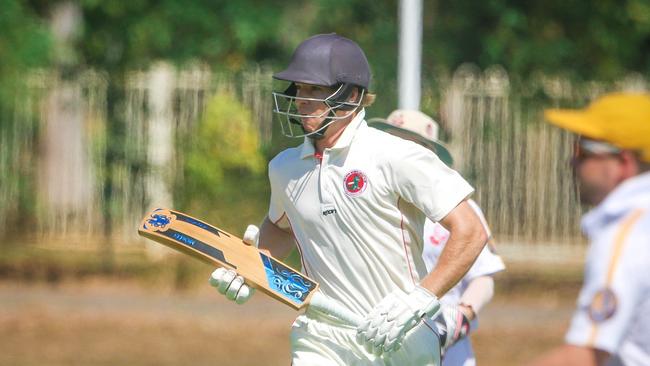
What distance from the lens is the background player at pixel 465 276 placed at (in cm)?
600

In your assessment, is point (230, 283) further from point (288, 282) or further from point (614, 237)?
point (614, 237)

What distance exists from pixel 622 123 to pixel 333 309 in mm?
1930

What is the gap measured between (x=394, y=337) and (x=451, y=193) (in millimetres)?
559

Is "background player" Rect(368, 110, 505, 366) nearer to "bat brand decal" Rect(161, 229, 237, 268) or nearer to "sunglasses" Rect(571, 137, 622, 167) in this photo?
A: "bat brand decal" Rect(161, 229, 237, 268)

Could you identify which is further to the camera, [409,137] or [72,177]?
[72,177]

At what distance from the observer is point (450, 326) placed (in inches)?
222

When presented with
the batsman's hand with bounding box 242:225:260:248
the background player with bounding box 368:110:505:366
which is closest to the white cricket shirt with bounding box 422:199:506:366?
the background player with bounding box 368:110:505:366

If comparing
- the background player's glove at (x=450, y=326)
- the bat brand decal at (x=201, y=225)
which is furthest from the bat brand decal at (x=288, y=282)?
the background player's glove at (x=450, y=326)

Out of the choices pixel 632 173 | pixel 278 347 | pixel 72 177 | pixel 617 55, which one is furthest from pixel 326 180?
pixel 72 177

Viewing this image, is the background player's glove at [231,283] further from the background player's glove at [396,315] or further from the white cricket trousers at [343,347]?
the background player's glove at [396,315]

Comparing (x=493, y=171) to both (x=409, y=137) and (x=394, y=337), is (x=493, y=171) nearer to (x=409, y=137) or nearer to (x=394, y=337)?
(x=409, y=137)

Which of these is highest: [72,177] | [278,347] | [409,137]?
[409,137]

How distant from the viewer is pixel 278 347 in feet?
38.8

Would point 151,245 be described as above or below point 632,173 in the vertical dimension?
below
